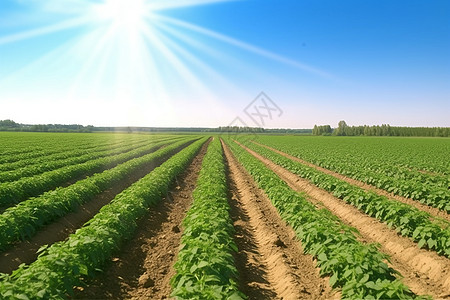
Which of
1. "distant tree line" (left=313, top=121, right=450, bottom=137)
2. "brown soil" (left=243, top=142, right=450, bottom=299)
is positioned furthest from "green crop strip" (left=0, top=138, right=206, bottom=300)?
"distant tree line" (left=313, top=121, right=450, bottom=137)

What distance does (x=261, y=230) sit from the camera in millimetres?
9172

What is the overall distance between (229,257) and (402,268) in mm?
4424

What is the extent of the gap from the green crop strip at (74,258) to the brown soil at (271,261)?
3.05m

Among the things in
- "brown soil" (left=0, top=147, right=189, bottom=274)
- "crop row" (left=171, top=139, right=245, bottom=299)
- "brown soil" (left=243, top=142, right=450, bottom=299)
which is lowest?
"brown soil" (left=243, top=142, right=450, bottom=299)

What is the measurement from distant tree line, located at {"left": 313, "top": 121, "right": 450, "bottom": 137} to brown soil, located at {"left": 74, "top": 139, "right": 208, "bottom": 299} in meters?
149

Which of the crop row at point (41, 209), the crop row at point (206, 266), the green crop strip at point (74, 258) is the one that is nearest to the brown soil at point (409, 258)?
the crop row at point (206, 266)

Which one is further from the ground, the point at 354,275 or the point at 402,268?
the point at 354,275

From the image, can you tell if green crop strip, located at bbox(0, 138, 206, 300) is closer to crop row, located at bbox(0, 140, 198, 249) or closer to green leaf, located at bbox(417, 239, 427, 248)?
crop row, located at bbox(0, 140, 198, 249)

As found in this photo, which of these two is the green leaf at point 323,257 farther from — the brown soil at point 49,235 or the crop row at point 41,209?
the crop row at point 41,209

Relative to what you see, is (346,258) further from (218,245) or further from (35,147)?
(35,147)

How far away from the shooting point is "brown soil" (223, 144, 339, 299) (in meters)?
5.62

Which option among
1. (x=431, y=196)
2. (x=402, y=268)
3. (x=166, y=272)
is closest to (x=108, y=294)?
(x=166, y=272)

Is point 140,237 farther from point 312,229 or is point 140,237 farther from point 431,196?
point 431,196

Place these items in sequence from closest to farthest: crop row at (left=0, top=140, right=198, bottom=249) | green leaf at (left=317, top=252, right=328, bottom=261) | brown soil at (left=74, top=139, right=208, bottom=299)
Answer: brown soil at (left=74, top=139, right=208, bottom=299) → green leaf at (left=317, top=252, right=328, bottom=261) → crop row at (left=0, top=140, right=198, bottom=249)
